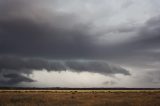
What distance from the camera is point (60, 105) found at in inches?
1459

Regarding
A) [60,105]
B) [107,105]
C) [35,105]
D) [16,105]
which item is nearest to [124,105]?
[107,105]

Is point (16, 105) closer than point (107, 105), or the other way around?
point (16, 105)

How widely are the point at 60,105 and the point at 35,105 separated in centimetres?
348

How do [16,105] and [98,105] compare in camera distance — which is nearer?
[16,105]

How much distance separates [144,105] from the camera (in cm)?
3797

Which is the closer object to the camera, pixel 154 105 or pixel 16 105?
pixel 16 105

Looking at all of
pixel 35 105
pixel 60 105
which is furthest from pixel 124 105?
pixel 35 105

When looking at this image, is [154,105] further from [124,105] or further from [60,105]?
[60,105]

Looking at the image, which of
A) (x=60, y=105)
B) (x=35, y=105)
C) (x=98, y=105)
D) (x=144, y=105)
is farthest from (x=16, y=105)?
(x=144, y=105)

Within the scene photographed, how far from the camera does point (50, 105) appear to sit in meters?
36.4

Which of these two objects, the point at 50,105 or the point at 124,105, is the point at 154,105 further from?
the point at 50,105

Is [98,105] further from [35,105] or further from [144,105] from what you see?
[35,105]

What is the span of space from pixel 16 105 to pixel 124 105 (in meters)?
14.3

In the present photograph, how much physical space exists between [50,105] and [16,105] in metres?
4.29
